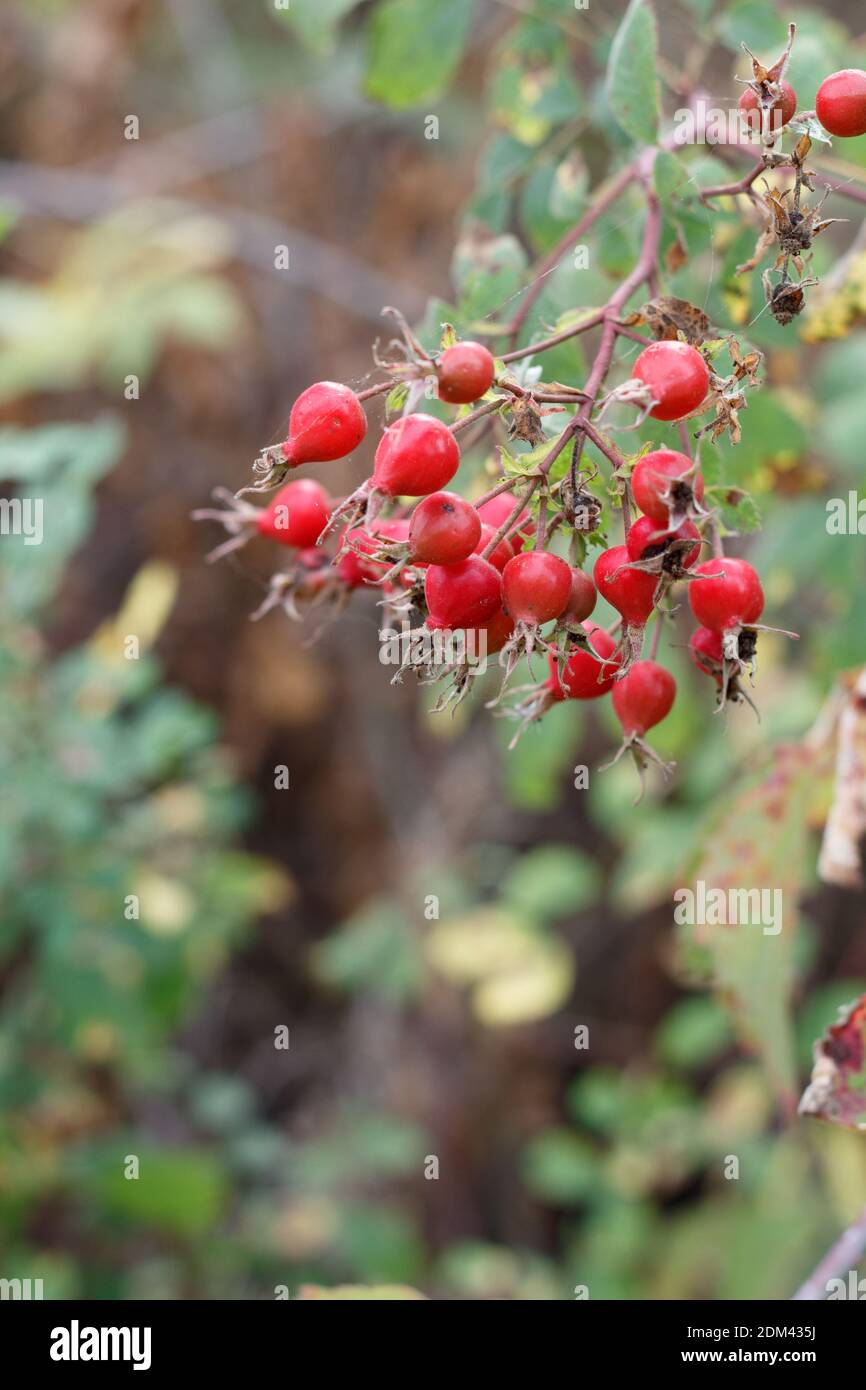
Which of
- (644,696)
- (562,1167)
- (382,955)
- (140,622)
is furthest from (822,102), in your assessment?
(562,1167)

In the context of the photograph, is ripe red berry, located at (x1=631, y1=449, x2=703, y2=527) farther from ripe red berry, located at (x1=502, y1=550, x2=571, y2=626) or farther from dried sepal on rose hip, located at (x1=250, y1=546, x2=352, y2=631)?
dried sepal on rose hip, located at (x1=250, y1=546, x2=352, y2=631)

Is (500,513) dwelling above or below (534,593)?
above

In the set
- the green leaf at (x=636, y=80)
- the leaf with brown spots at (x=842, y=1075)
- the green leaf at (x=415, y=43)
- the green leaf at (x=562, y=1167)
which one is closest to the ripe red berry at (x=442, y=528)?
the green leaf at (x=636, y=80)

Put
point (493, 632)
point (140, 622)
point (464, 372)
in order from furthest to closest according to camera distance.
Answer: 1. point (140, 622)
2. point (493, 632)
3. point (464, 372)

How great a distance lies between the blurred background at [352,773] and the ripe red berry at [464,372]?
7.2 inches

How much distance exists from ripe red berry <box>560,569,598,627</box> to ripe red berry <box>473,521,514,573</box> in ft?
0.25

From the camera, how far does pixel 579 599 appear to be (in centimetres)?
90

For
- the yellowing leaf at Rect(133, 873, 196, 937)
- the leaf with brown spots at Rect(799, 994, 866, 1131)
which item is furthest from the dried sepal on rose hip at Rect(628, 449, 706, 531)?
the yellowing leaf at Rect(133, 873, 196, 937)

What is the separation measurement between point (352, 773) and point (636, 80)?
400 cm

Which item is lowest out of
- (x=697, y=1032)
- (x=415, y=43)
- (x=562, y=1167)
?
(x=562, y=1167)

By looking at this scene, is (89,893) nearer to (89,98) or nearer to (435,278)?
(435,278)

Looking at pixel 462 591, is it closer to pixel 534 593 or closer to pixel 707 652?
pixel 534 593

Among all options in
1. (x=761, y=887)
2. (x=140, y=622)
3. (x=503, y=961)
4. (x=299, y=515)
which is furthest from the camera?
(x=503, y=961)

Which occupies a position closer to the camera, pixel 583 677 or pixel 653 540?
pixel 653 540
